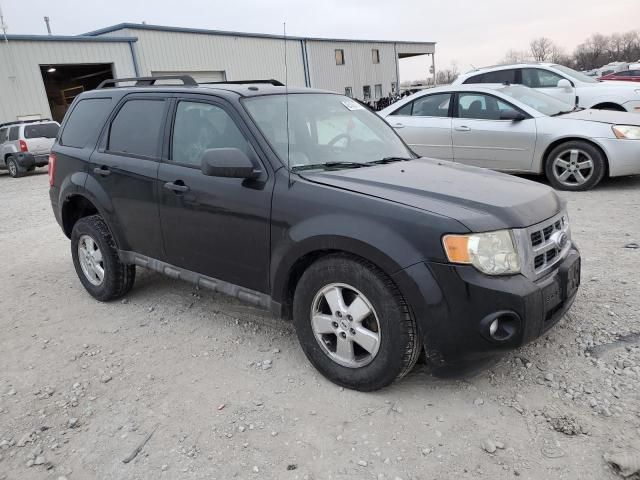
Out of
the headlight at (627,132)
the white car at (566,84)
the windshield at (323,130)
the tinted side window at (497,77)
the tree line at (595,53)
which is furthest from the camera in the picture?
the tree line at (595,53)

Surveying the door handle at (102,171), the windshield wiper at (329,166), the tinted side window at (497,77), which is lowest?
the windshield wiper at (329,166)

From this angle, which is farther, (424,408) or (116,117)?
(116,117)

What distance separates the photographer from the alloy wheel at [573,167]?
709cm

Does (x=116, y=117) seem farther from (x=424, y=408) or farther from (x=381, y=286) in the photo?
(x=424, y=408)

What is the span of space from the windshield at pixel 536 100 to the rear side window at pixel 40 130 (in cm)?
1344

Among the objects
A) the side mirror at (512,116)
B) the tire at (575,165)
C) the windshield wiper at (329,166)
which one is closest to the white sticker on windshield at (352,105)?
the windshield wiper at (329,166)

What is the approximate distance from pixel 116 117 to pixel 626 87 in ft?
31.0

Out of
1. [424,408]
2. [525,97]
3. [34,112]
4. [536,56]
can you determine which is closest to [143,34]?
[34,112]

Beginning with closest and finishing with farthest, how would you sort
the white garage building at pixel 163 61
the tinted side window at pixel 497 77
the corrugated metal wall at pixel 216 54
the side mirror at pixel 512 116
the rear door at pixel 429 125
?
the side mirror at pixel 512 116, the rear door at pixel 429 125, the tinted side window at pixel 497 77, the white garage building at pixel 163 61, the corrugated metal wall at pixel 216 54

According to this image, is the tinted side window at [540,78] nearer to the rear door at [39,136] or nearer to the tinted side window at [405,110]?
the tinted side window at [405,110]

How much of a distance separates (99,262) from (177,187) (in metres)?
1.45

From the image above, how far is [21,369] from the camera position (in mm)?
3529

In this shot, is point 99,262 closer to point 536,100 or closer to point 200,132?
point 200,132

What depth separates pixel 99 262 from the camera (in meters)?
4.51
